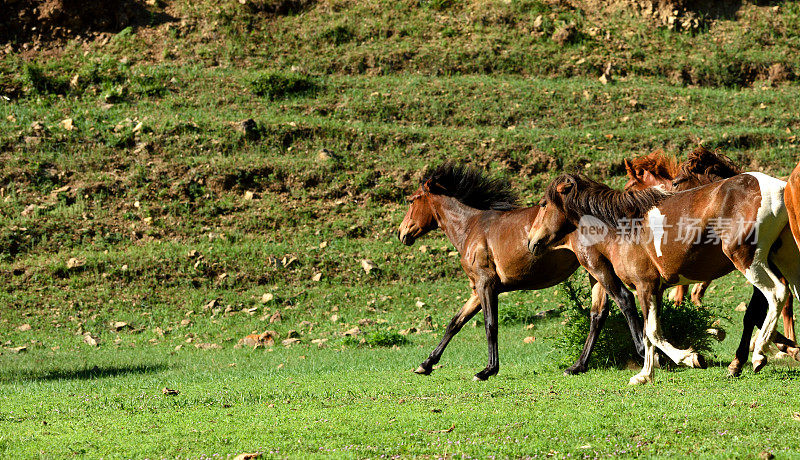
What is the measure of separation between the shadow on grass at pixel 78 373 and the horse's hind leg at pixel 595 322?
606 centimetres

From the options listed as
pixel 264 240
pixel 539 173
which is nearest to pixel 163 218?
pixel 264 240

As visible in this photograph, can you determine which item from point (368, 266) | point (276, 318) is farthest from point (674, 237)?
point (368, 266)

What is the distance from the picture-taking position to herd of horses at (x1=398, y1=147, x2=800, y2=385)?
689 cm

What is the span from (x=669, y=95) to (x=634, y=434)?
22.4m

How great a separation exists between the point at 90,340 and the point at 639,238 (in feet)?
33.7

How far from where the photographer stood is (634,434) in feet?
16.9

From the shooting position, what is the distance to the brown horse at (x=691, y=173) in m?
8.85

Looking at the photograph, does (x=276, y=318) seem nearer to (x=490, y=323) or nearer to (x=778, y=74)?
(x=490, y=323)

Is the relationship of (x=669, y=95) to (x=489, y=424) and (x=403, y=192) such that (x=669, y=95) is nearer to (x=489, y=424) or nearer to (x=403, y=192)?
(x=403, y=192)

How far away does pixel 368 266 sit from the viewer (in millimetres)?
17281

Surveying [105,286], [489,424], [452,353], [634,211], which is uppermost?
[634,211]

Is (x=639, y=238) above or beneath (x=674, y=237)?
beneath

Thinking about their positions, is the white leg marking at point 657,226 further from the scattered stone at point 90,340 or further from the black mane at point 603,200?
the scattered stone at point 90,340

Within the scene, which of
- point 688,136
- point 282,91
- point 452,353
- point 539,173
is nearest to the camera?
point 452,353
